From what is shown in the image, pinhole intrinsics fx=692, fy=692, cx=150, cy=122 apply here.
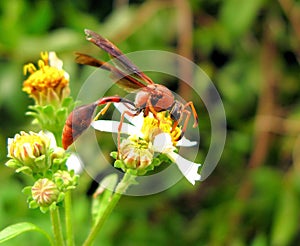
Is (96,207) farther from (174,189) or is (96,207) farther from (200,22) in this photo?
(200,22)

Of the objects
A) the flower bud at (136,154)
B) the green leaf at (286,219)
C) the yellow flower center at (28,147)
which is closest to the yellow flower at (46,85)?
the yellow flower center at (28,147)

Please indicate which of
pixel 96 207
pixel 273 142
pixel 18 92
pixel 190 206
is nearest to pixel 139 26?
pixel 18 92

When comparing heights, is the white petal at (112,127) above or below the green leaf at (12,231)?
above

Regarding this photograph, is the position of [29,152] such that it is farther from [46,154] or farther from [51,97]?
[51,97]

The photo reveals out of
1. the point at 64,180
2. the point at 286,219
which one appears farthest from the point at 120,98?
the point at 286,219

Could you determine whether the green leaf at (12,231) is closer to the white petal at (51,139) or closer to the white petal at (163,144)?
the white petal at (51,139)
